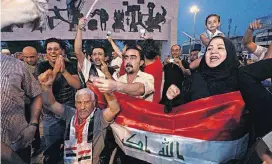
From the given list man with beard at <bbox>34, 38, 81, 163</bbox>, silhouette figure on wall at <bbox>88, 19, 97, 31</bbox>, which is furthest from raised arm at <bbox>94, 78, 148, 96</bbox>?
silhouette figure on wall at <bbox>88, 19, 97, 31</bbox>

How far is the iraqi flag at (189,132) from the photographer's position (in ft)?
7.47

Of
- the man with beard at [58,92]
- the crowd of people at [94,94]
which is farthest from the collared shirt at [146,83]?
the man with beard at [58,92]

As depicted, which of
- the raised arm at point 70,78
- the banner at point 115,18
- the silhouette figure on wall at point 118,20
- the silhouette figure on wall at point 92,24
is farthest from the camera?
the silhouette figure on wall at point 118,20

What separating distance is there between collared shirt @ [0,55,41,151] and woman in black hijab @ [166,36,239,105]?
1.12 meters

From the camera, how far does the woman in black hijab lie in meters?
2.38

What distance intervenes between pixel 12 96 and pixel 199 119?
141 cm

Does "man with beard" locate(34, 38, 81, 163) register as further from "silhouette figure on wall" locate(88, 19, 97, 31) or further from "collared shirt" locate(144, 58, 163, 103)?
"silhouette figure on wall" locate(88, 19, 97, 31)

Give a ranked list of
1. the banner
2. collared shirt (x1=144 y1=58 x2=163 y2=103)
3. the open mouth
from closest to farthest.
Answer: the open mouth → collared shirt (x1=144 y1=58 x2=163 y2=103) → the banner

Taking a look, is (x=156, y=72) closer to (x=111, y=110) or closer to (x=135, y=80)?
(x=135, y=80)

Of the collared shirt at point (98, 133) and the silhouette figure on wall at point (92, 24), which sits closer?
the collared shirt at point (98, 133)

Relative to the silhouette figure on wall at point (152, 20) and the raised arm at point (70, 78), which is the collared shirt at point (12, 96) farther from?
the silhouette figure on wall at point (152, 20)

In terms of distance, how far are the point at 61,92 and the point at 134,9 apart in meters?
5.58

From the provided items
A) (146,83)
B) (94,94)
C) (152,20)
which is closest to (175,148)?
(146,83)

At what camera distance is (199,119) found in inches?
93.4
